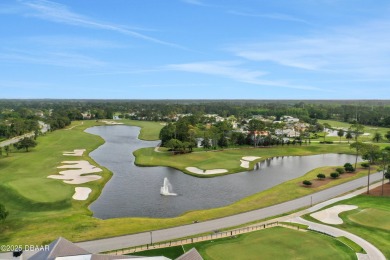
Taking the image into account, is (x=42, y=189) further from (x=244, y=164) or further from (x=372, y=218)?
(x=372, y=218)

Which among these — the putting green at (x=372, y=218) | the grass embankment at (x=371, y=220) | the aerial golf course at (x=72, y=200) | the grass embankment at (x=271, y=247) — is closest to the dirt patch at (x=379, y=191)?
the grass embankment at (x=371, y=220)

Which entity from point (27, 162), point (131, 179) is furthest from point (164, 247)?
point (27, 162)

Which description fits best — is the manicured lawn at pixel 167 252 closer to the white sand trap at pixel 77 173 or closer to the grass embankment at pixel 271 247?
the grass embankment at pixel 271 247

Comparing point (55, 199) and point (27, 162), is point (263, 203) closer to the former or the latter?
point (55, 199)

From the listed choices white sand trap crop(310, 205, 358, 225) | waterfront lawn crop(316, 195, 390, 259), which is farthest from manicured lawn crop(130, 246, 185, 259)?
waterfront lawn crop(316, 195, 390, 259)

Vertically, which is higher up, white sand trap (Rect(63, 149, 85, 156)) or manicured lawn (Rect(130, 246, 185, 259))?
white sand trap (Rect(63, 149, 85, 156))

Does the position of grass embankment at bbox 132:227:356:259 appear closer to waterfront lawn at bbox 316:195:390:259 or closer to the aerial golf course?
waterfront lawn at bbox 316:195:390:259
